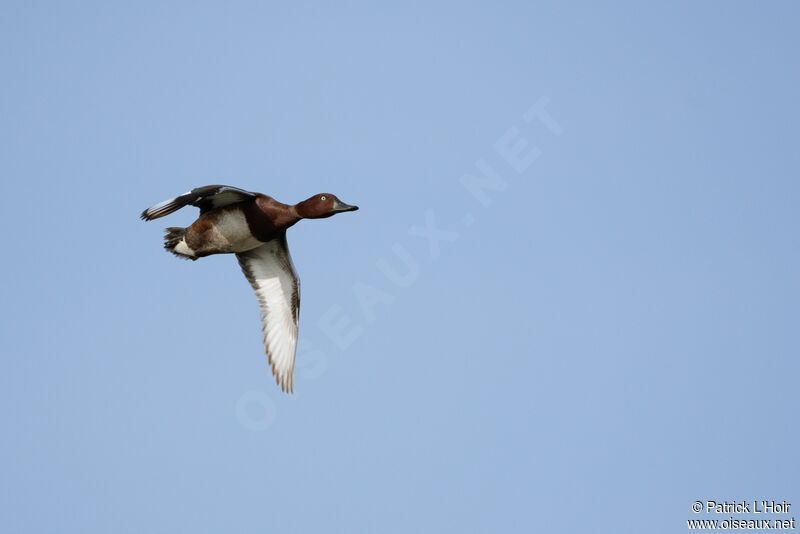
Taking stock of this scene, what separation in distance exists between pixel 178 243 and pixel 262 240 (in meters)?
1.17

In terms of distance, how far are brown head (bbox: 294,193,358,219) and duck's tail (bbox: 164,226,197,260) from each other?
5.54ft

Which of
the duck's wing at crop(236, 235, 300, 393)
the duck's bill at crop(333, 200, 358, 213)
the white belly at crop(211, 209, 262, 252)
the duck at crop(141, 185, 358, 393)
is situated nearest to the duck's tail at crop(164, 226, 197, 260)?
the duck at crop(141, 185, 358, 393)

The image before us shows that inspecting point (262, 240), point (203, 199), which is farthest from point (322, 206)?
point (203, 199)

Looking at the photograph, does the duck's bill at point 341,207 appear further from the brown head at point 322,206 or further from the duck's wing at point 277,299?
the duck's wing at point 277,299

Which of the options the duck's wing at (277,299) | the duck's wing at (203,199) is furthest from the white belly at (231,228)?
the duck's wing at (277,299)

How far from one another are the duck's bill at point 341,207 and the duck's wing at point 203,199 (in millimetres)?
1118

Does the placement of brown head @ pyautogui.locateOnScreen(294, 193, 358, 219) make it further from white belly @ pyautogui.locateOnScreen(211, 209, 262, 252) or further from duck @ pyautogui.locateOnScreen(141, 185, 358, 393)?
white belly @ pyautogui.locateOnScreen(211, 209, 262, 252)

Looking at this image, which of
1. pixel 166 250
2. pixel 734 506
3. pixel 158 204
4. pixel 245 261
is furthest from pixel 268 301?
pixel 734 506

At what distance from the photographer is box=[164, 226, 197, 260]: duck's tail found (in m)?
14.1

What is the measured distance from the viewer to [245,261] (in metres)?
15.3

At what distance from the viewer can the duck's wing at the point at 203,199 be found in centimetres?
1222

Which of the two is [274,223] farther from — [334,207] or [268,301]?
[268,301]

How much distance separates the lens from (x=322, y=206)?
45.1 feet

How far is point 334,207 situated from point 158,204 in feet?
8.15
